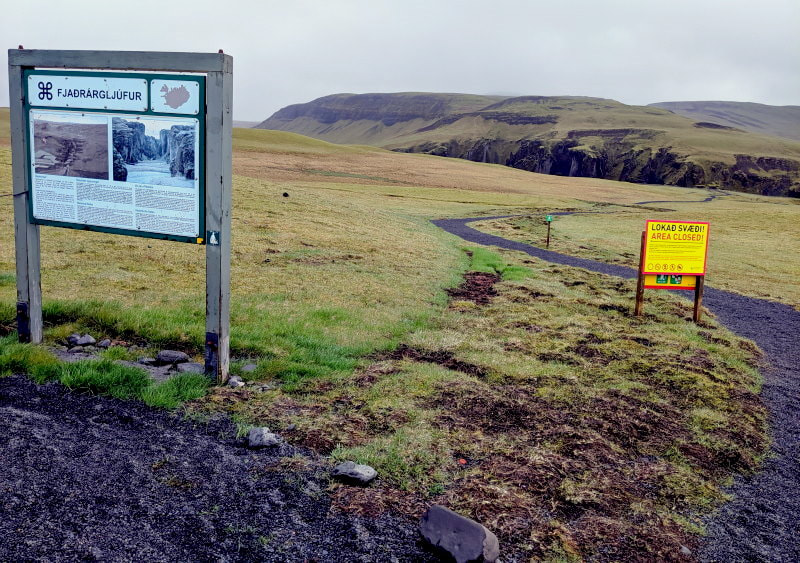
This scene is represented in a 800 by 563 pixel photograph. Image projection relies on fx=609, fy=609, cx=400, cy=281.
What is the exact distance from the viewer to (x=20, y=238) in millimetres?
8867

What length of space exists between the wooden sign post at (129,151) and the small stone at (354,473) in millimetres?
2993

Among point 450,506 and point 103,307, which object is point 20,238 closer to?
point 103,307

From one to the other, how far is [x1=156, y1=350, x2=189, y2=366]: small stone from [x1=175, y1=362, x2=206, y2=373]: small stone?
0.22m

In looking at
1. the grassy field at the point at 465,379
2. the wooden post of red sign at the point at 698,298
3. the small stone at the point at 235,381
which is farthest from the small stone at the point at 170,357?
the wooden post of red sign at the point at 698,298

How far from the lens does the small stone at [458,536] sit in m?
4.64

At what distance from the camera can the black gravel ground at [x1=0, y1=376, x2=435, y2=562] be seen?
15.1ft

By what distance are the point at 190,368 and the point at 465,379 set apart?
3962 millimetres

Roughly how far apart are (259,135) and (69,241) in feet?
493

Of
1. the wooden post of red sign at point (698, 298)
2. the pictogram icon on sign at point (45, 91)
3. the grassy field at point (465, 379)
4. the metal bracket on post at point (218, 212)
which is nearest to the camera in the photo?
the grassy field at point (465, 379)

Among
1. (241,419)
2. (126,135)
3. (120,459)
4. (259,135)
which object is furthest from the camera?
(259,135)

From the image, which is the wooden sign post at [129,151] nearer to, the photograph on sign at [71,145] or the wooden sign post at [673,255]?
the photograph on sign at [71,145]

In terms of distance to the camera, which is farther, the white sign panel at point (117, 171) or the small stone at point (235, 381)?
the small stone at point (235, 381)

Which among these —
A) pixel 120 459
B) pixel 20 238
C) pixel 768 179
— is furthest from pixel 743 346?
pixel 768 179

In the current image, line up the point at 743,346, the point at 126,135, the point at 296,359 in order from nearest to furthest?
1. the point at 126,135
2. the point at 296,359
3. the point at 743,346
